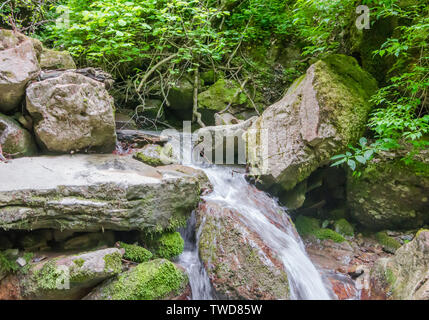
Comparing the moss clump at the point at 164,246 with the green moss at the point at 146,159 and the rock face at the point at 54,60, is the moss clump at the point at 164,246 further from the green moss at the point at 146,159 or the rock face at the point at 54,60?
the rock face at the point at 54,60

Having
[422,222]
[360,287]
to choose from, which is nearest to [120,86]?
[360,287]

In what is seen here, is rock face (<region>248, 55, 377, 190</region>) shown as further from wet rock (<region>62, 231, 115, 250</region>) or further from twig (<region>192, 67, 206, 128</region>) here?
twig (<region>192, 67, 206, 128</region>)

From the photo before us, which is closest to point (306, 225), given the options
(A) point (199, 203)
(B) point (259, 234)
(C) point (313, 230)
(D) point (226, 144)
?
(C) point (313, 230)

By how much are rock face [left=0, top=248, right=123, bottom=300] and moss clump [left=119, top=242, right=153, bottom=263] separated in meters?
0.38

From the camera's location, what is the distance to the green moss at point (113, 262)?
2.38m

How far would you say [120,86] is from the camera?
6.99 meters

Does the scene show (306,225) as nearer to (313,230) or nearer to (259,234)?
(313,230)

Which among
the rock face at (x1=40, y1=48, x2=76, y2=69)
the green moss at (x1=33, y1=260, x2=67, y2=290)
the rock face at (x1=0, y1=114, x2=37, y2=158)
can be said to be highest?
the rock face at (x1=40, y1=48, x2=76, y2=69)

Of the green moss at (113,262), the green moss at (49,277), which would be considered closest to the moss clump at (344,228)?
the green moss at (113,262)

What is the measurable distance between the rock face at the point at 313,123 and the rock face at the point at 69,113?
2.62m

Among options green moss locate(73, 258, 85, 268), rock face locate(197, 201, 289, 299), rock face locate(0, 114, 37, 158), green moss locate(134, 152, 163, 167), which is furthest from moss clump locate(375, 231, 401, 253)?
rock face locate(0, 114, 37, 158)

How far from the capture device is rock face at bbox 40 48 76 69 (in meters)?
4.33

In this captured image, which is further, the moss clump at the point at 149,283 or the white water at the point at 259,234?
the white water at the point at 259,234
